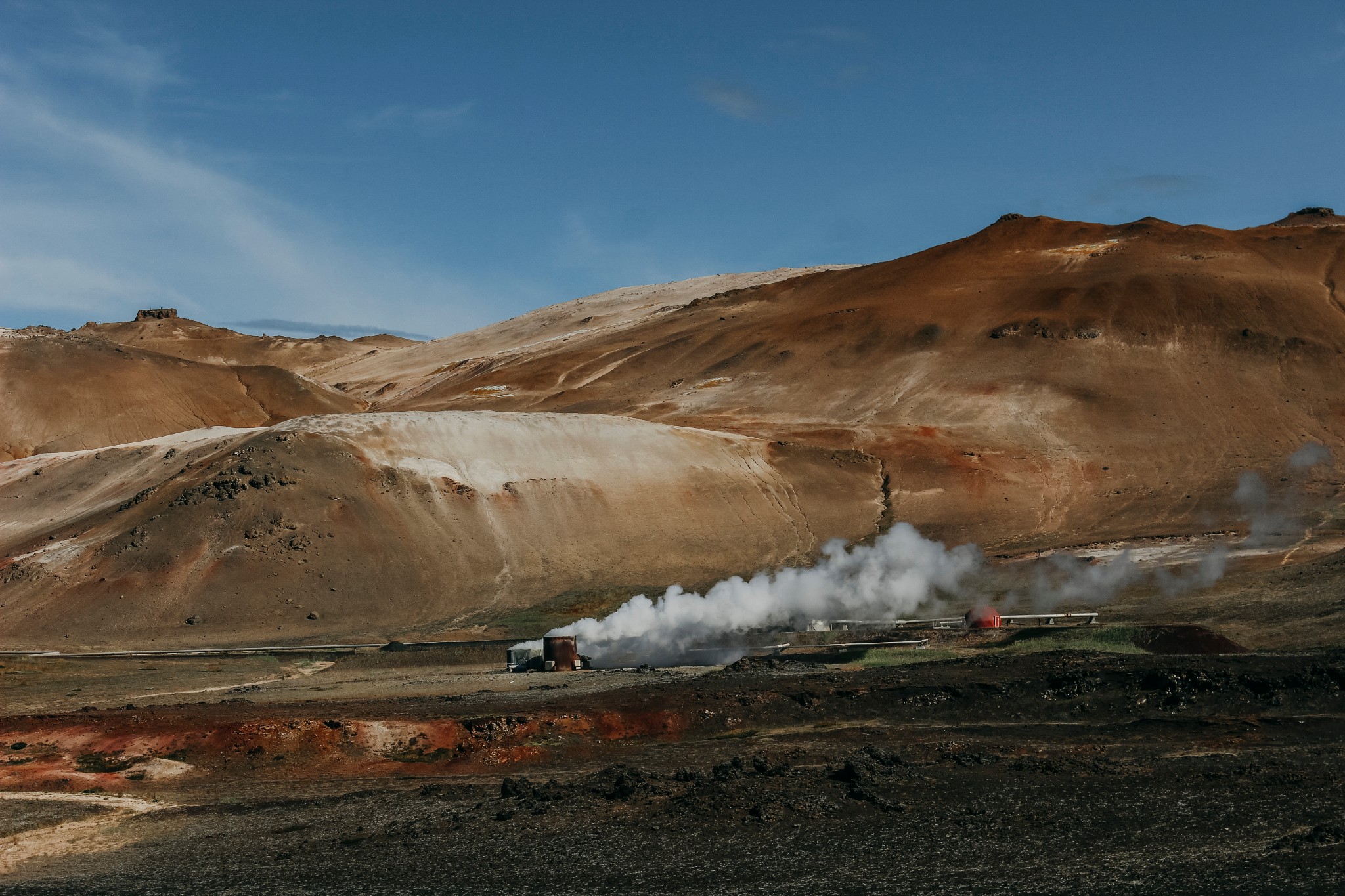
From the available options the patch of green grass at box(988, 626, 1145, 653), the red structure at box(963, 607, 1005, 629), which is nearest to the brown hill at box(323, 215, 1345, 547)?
the red structure at box(963, 607, 1005, 629)

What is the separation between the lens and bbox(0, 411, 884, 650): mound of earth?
5722cm

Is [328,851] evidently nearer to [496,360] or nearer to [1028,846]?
[1028,846]

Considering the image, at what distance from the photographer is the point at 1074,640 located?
38.7 metres

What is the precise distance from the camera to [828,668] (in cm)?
3812

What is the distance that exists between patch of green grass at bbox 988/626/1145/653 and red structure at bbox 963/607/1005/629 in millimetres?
2732

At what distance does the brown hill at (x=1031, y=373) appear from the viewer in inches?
2963

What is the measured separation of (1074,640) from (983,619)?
5.45 m

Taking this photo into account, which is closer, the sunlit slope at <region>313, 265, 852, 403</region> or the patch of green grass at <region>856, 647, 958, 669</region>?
the patch of green grass at <region>856, 647, 958, 669</region>

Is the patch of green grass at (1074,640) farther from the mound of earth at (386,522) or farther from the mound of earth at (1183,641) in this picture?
the mound of earth at (386,522)

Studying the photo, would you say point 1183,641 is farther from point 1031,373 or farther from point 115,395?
point 115,395

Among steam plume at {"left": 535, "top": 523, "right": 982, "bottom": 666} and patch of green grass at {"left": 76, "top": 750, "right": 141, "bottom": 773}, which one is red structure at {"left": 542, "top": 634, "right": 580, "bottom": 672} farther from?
patch of green grass at {"left": 76, "top": 750, "right": 141, "bottom": 773}

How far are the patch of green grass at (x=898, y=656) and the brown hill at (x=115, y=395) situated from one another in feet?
283

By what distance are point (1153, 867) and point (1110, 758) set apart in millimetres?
6263

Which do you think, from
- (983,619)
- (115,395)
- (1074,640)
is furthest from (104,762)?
(115,395)
